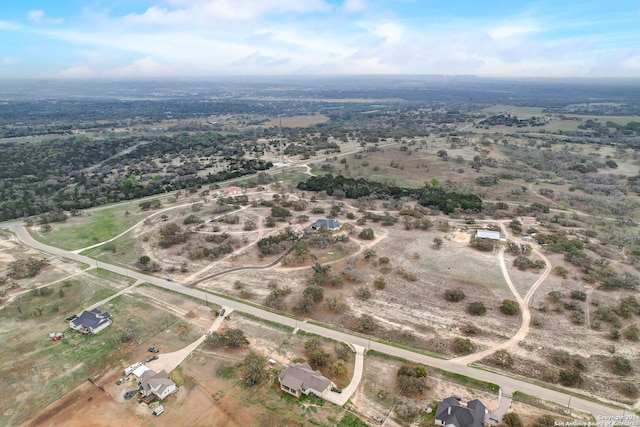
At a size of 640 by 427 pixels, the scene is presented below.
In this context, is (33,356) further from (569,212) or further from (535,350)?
(569,212)

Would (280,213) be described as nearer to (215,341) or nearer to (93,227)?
(93,227)

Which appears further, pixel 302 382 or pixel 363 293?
pixel 363 293

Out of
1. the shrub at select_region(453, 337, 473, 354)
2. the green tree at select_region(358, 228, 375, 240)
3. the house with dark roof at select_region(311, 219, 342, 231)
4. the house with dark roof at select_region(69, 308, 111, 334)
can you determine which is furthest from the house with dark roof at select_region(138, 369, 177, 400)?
the green tree at select_region(358, 228, 375, 240)

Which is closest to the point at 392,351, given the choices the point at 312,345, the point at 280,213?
the point at 312,345

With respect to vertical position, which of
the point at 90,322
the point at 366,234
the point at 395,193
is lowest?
the point at 90,322

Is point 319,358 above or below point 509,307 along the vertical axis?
below

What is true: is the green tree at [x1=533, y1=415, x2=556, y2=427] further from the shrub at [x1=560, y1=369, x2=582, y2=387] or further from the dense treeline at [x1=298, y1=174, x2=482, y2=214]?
the dense treeline at [x1=298, y1=174, x2=482, y2=214]

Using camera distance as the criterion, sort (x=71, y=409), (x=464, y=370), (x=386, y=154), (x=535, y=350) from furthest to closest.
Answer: (x=386, y=154) < (x=535, y=350) < (x=464, y=370) < (x=71, y=409)

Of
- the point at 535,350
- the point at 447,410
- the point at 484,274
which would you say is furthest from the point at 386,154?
the point at 447,410
